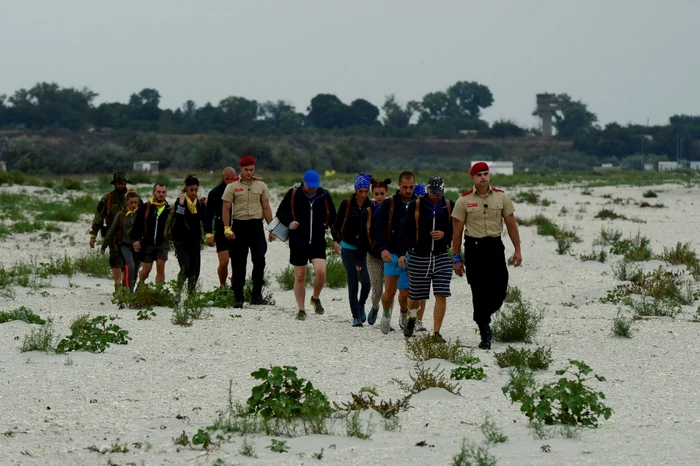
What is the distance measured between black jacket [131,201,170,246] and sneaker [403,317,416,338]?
396 centimetres

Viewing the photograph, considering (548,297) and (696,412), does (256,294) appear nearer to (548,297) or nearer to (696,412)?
(548,297)

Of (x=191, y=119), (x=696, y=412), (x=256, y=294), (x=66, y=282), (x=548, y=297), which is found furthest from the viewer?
(x=191, y=119)

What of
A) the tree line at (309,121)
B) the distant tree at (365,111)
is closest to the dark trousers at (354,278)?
the tree line at (309,121)

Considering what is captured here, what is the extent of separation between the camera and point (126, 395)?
349 inches

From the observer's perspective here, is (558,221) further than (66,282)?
Yes

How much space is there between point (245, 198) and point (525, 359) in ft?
15.3

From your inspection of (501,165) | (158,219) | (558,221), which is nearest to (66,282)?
(158,219)

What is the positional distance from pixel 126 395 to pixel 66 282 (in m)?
8.96

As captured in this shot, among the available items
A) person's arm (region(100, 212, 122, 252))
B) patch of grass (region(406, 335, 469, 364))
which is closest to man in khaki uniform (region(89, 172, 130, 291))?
person's arm (region(100, 212, 122, 252))

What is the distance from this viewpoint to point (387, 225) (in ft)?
39.8

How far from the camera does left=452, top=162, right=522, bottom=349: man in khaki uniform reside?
11344mm

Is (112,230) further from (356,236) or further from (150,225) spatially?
(356,236)

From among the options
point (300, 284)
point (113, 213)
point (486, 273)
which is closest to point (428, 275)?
point (486, 273)

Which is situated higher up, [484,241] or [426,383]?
[484,241]
